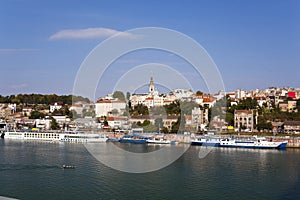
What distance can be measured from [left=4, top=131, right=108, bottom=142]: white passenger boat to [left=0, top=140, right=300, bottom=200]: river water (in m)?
6.04

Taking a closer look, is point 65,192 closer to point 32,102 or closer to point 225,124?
point 225,124

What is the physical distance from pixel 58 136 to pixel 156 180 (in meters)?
9.73

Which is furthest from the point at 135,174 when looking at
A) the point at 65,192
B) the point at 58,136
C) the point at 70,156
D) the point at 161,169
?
the point at 58,136

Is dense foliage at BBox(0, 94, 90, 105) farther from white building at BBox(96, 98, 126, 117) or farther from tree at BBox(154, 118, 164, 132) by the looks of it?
tree at BBox(154, 118, 164, 132)

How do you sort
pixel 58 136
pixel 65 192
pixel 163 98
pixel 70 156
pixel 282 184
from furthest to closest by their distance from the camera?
pixel 163 98 → pixel 58 136 → pixel 70 156 → pixel 282 184 → pixel 65 192

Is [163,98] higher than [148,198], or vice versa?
[163,98]

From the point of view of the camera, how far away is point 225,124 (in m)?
16.3

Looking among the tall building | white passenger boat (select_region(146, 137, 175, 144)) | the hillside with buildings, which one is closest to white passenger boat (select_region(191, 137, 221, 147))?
white passenger boat (select_region(146, 137, 175, 144))

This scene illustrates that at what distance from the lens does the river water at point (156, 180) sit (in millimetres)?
5273

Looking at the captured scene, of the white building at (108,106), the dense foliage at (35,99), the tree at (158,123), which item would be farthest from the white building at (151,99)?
the dense foliage at (35,99)

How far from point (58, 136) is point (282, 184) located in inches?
421

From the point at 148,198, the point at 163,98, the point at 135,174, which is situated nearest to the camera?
the point at 148,198

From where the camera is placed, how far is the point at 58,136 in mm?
15234

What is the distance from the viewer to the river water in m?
5.27
